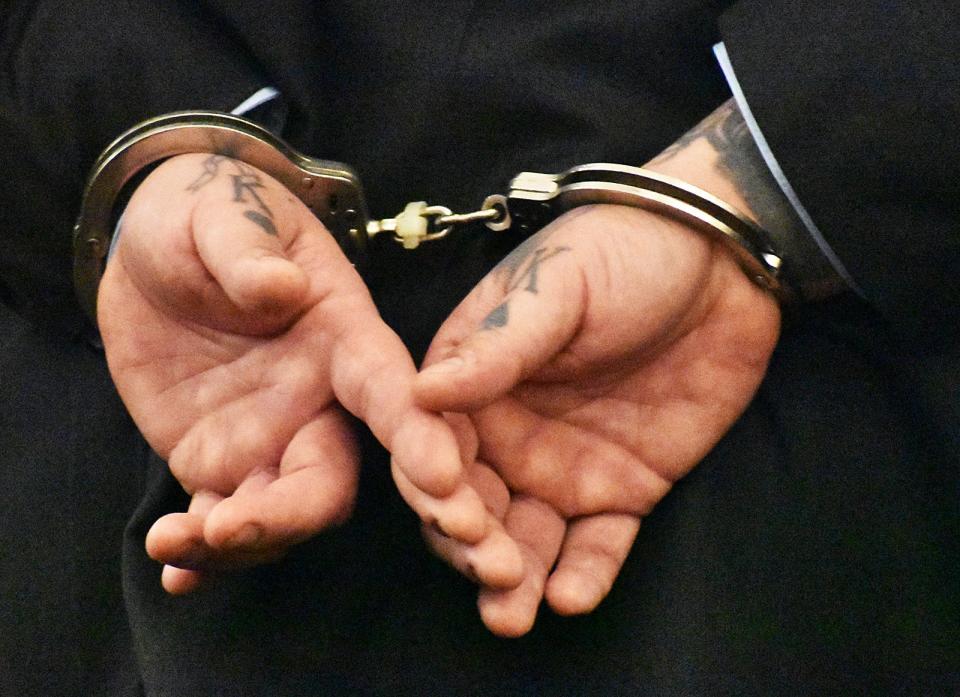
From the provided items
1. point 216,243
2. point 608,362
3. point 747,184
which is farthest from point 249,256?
point 747,184

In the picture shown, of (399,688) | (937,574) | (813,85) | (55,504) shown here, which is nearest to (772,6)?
(813,85)

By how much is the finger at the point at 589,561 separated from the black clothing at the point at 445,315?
2 cm

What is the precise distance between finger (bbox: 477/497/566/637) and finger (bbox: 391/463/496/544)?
2.5 inches

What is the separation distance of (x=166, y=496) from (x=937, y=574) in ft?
1.90

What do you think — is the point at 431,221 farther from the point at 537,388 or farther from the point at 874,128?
the point at 874,128

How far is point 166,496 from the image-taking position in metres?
0.69

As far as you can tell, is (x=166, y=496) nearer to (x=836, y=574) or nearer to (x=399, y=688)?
(x=399, y=688)

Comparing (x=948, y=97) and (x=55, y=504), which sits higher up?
(x=948, y=97)

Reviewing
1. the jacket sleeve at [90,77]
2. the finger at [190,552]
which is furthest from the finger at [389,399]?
the jacket sleeve at [90,77]

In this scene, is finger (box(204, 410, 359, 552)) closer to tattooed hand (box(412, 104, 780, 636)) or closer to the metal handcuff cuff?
tattooed hand (box(412, 104, 780, 636))

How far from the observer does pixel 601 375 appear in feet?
2.31

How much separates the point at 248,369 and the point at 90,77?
296 millimetres

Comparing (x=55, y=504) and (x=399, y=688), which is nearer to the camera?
(x=399, y=688)

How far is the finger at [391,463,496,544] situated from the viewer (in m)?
0.52
